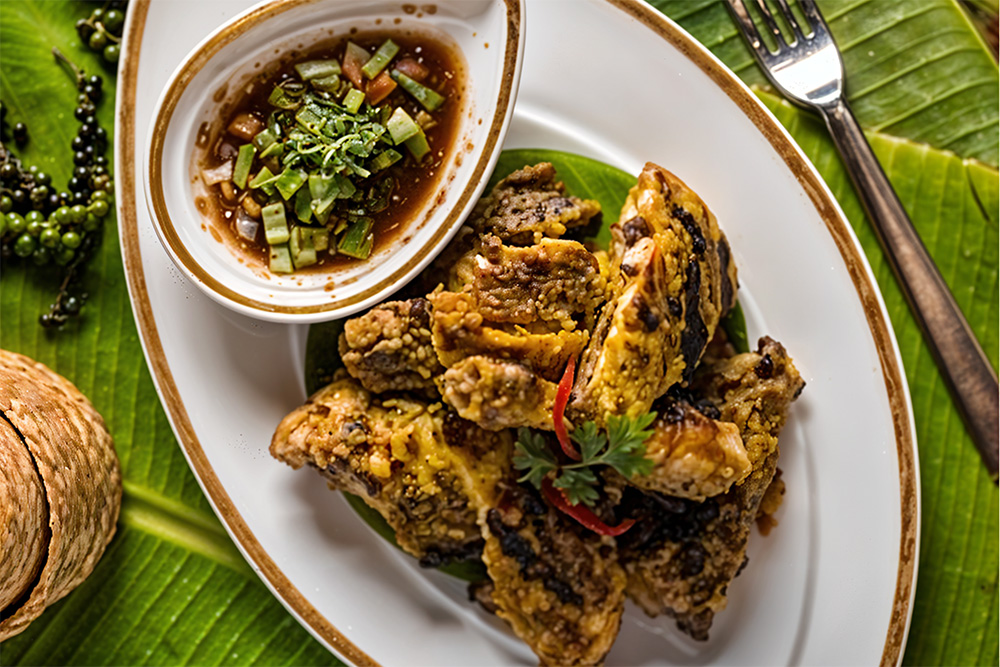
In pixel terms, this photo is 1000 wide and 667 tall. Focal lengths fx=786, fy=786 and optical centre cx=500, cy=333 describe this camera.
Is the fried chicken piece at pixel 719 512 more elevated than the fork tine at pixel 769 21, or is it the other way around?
the fork tine at pixel 769 21

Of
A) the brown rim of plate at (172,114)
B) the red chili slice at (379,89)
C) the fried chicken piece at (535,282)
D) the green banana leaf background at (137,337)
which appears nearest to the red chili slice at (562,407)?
the fried chicken piece at (535,282)

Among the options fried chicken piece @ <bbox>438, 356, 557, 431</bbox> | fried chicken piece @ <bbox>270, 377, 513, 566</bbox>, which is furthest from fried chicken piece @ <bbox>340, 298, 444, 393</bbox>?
fried chicken piece @ <bbox>438, 356, 557, 431</bbox>

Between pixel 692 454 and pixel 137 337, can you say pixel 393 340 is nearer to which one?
pixel 692 454

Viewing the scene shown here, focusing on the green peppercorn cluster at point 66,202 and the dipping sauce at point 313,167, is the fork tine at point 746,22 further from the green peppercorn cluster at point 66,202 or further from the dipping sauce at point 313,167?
the green peppercorn cluster at point 66,202

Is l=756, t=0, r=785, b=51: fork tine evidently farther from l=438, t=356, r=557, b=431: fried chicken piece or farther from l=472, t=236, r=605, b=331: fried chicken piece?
l=438, t=356, r=557, b=431: fried chicken piece

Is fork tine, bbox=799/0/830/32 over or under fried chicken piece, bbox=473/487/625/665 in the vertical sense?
over

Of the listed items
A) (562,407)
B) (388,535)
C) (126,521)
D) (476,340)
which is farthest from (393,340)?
(126,521)
